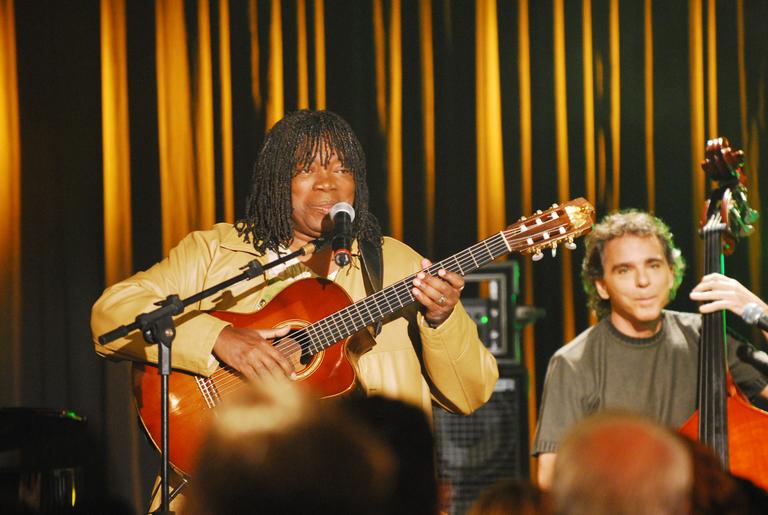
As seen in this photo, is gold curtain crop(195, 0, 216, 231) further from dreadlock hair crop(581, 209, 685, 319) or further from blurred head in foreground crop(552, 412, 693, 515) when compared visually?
blurred head in foreground crop(552, 412, 693, 515)

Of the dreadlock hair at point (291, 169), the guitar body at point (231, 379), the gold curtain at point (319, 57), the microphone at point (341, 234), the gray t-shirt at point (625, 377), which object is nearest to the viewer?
the microphone at point (341, 234)

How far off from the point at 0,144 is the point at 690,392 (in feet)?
12.9

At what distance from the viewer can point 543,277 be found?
5176mm

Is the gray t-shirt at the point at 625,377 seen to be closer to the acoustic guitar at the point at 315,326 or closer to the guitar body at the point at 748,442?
the guitar body at the point at 748,442

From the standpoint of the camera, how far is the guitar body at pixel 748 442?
10.4ft

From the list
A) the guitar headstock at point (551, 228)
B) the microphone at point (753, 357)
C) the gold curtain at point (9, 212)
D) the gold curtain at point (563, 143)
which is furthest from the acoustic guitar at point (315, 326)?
the gold curtain at point (9, 212)

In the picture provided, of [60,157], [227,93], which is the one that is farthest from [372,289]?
[60,157]

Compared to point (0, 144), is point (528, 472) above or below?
below

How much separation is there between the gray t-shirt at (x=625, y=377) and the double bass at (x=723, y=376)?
0.45m

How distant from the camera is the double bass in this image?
3.19m

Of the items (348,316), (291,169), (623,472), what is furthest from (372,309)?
(623,472)

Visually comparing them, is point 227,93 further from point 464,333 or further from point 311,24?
point 464,333

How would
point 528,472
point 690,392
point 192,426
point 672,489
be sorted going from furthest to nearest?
A: point 528,472, point 690,392, point 192,426, point 672,489

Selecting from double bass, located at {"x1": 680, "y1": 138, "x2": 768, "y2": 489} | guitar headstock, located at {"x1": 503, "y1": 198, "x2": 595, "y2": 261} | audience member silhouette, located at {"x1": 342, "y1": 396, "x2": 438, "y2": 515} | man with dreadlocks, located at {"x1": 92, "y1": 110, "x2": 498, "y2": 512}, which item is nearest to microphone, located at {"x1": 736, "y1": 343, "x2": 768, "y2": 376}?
double bass, located at {"x1": 680, "y1": 138, "x2": 768, "y2": 489}
